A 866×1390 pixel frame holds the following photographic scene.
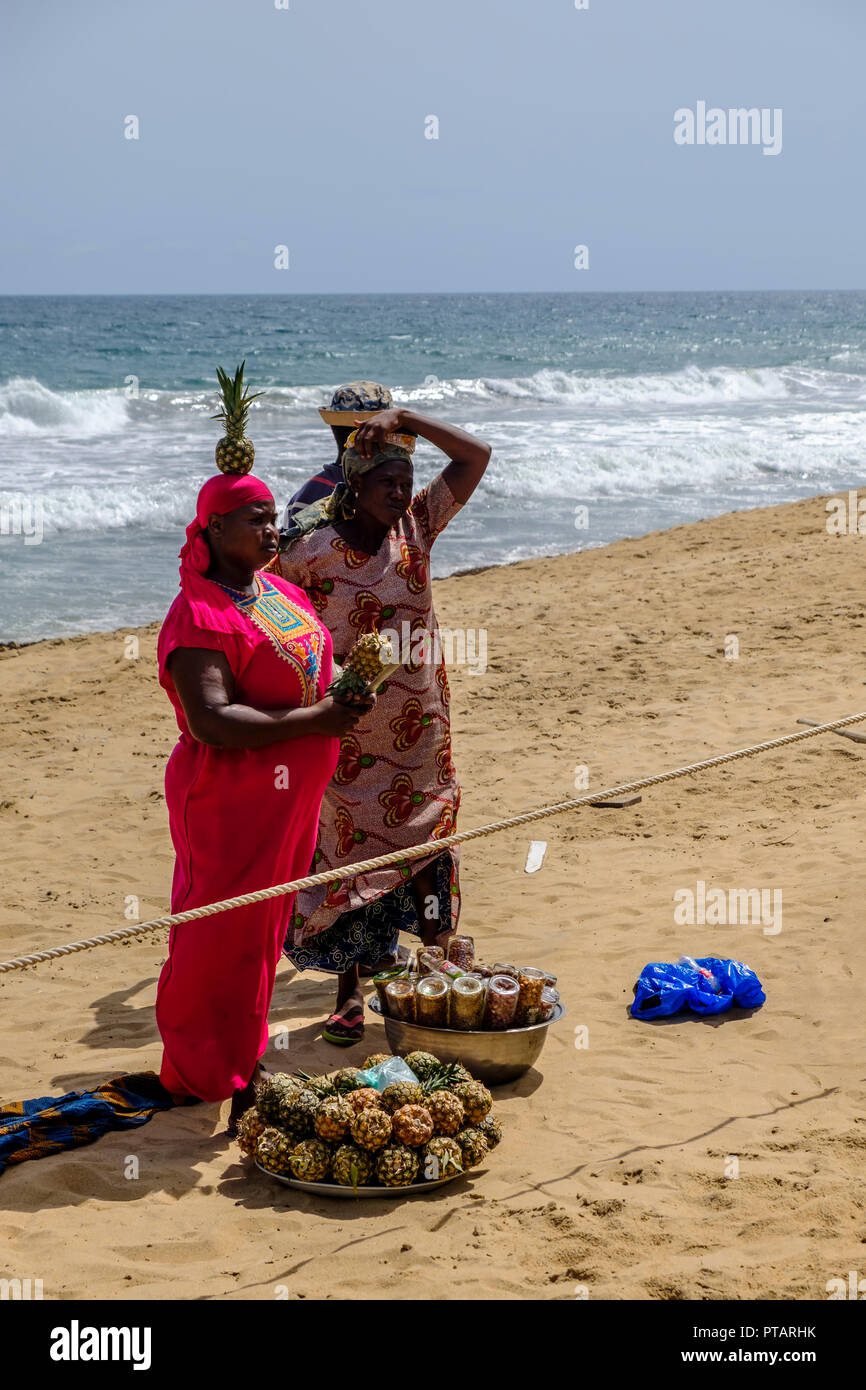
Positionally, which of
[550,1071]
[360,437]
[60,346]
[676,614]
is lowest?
[550,1071]

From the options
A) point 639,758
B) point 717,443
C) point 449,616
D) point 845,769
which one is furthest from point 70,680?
point 717,443

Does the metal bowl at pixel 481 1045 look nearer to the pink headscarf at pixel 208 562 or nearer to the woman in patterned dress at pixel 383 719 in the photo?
the woman in patterned dress at pixel 383 719

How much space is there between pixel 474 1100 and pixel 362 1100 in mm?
341

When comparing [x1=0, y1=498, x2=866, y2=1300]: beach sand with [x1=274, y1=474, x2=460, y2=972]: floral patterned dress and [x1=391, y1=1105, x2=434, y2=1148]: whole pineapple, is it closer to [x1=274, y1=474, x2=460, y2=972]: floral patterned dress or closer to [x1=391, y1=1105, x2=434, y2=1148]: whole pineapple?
[x1=391, y1=1105, x2=434, y2=1148]: whole pineapple

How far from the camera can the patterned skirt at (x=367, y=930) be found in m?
4.57

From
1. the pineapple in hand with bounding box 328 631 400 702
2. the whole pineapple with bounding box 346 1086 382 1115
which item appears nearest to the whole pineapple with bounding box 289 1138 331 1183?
the whole pineapple with bounding box 346 1086 382 1115

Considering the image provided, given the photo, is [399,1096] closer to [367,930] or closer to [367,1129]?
[367,1129]

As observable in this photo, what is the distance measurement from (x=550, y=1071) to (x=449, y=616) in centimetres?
703

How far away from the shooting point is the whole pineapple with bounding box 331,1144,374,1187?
3.47 meters

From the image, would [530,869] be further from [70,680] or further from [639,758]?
[70,680]

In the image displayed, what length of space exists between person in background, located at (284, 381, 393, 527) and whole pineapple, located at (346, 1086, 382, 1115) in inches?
74.8

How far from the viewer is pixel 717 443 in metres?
22.6

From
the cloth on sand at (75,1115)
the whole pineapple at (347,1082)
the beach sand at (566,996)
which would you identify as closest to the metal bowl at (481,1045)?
the beach sand at (566,996)

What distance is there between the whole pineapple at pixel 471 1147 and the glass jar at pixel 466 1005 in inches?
18.8
